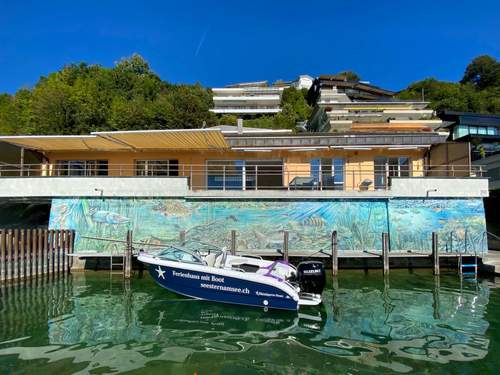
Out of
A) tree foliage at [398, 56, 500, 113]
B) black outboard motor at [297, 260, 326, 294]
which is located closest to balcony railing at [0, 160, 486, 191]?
black outboard motor at [297, 260, 326, 294]

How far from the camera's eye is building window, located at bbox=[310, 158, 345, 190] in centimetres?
1866

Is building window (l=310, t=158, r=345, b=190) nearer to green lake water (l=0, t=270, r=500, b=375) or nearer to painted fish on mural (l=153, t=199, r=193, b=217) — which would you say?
green lake water (l=0, t=270, r=500, b=375)

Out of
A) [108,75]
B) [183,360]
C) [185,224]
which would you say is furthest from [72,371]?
[108,75]

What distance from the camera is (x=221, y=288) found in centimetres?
1078

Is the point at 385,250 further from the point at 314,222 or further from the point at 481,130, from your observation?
the point at 481,130

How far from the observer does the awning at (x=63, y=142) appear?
16.2m

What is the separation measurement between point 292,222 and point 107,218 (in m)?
8.80

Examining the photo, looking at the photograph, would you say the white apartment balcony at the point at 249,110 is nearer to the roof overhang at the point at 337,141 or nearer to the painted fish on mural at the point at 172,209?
the roof overhang at the point at 337,141

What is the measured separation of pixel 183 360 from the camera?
6992 millimetres

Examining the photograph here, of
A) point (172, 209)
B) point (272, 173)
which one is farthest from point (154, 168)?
point (272, 173)

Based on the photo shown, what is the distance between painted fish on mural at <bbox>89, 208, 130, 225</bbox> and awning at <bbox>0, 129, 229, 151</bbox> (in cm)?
356

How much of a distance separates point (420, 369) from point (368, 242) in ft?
32.9

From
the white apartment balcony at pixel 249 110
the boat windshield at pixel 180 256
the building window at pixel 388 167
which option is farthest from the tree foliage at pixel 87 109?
the boat windshield at pixel 180 256

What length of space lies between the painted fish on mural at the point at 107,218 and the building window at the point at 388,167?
1327 cm
